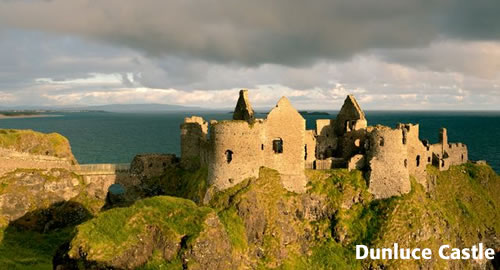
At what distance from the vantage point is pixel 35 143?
60.2 meters

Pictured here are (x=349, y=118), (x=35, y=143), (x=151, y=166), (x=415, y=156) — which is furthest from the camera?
(x=35, y=143)

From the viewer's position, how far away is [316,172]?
156ft

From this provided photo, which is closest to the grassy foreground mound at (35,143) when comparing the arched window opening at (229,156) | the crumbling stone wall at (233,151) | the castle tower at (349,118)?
the crumbling stone wall at (233,151)

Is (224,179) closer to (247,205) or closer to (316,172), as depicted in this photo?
(247,205)

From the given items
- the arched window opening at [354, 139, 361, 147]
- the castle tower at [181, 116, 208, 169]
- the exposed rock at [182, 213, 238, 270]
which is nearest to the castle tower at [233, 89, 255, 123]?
the castle tower at [181, 116, 208, 169]

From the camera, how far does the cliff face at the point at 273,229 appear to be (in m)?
31.4

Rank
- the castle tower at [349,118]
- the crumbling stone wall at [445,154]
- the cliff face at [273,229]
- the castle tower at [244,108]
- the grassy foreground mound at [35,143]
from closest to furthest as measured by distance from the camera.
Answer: the cliff face at [273,229]
the castle tower at [244,108]
the castle tower at [349,118]
the grassy foreground mound at [35,143]
the crumbling stone wall at [445,154]

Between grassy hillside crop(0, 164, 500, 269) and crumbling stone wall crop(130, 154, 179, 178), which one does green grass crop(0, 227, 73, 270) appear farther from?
crumbling stone wall crop(130, 154, 179, 178)

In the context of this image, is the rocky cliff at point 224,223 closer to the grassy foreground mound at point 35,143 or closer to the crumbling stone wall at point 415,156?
the grassy foreground mound at point 35,143

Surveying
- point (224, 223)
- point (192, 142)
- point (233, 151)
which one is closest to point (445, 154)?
point (233, 151)

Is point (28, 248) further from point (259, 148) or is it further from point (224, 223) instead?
point (259, 148)

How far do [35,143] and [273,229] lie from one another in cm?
3978

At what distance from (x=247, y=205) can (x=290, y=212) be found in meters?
5.80

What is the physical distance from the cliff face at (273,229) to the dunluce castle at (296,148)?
157 centimetres
